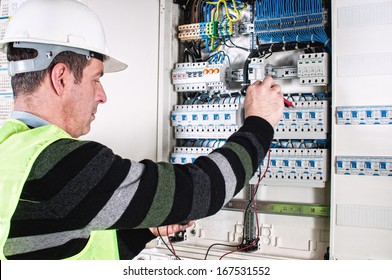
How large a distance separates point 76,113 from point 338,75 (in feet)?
4.28

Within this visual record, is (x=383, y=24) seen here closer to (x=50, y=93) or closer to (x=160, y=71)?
(x=160, y=71)

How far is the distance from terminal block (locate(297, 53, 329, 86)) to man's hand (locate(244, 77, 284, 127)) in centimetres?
81

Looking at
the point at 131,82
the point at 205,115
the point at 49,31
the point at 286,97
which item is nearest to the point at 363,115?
the point at 286,97

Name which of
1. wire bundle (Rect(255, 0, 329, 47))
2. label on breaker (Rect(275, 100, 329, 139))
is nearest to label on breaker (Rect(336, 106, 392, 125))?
label on breaker (Rect(275, 100, 329, 139))

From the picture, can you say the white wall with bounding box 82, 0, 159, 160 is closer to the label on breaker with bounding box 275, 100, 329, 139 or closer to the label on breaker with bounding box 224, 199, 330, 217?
the label on breaker with bounding box 224, 199, 330, 217

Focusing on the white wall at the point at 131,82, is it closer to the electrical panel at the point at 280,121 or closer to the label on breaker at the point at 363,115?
the electrical panel at the point at 280,121

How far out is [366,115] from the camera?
1.99m

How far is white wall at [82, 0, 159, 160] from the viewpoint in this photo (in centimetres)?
220

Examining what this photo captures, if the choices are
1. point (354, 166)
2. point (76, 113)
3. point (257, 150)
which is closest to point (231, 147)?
point (257, 150)

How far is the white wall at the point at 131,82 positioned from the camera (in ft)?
7.22

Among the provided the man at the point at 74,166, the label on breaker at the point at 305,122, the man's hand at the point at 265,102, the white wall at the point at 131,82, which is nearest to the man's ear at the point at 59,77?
the man at the point at 74,166

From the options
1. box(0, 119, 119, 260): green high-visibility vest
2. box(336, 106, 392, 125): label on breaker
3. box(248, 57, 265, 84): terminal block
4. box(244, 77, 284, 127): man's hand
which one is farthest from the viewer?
box(248, 57, 265, 84): terminal block

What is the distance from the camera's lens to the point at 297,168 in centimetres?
221

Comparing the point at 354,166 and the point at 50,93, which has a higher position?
the point at 50,93
